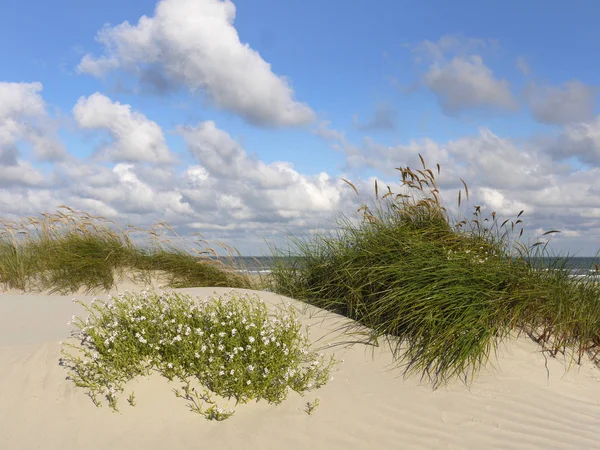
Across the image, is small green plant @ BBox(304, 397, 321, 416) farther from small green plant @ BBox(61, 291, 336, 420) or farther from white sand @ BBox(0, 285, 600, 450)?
small green plant @ BBox(61, 291, 336, 420)

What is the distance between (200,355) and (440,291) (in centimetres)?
260

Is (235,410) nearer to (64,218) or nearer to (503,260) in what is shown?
(503,260)

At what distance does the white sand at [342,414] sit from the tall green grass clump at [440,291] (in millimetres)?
346

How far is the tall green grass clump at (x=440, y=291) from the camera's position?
5.25m

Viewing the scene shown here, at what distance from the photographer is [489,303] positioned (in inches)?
211

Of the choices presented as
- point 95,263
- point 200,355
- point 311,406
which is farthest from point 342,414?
point 95,263

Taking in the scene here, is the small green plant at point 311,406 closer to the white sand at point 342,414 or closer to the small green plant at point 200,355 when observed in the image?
the white sand at point 342,414

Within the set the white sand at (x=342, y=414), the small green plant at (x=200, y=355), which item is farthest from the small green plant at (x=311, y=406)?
the small green plant at (x=200, y=355)

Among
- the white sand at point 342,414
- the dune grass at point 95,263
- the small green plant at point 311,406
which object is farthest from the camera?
the dune grass at point 95,263

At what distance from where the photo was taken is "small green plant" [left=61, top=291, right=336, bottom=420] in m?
4.61

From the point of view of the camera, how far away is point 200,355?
4758mm

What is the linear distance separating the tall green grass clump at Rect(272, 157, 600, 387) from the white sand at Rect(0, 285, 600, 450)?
346 mm

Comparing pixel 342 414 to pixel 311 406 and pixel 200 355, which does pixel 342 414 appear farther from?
pixel 200 355

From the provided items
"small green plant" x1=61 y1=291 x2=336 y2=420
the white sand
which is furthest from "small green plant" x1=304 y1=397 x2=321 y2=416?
"small green plant" x1=61 y1=291 x2=336 y2=420
